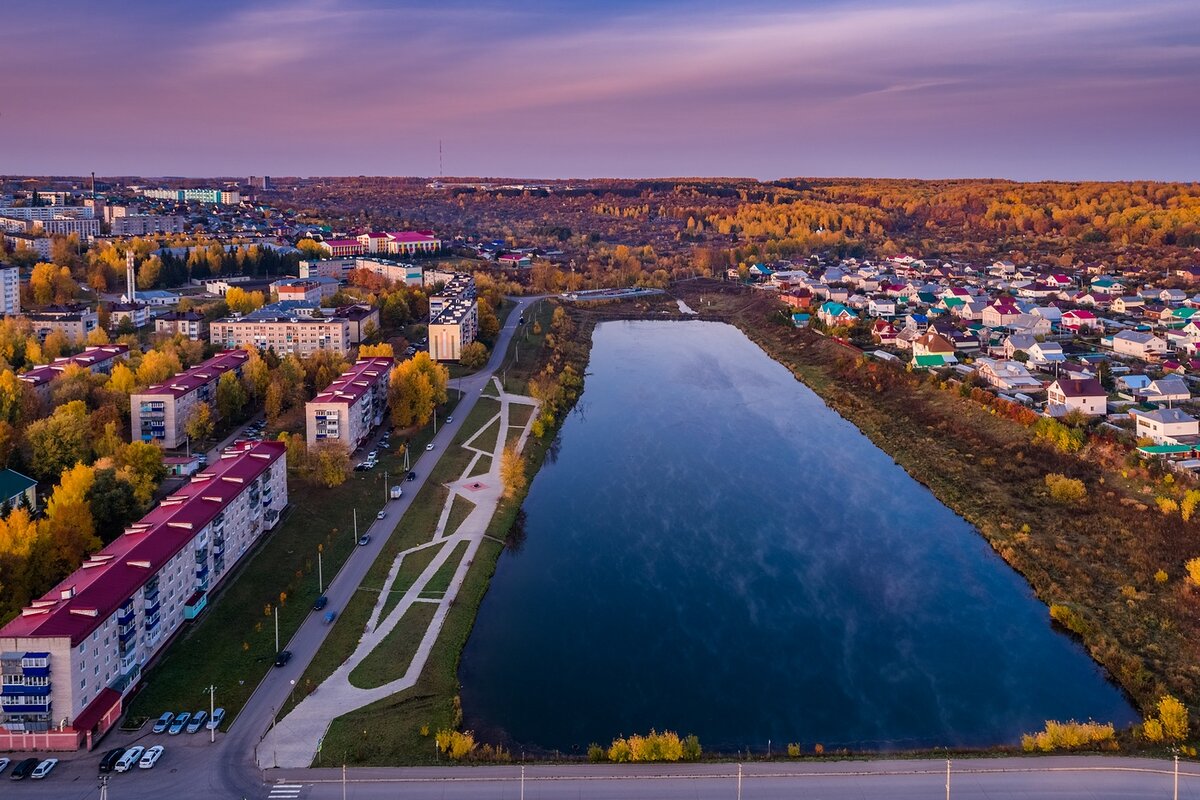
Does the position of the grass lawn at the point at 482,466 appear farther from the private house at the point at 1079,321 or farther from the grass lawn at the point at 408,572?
the private house at the point at 1079,321

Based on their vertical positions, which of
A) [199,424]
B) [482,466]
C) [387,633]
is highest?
[199,424]

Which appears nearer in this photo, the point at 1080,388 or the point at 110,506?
the point at 110,506

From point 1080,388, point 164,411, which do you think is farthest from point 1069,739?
point 164,411

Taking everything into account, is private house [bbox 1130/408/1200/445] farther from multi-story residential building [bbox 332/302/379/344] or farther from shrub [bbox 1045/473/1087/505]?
multi-story residential building [bbox 332/302/379/344]

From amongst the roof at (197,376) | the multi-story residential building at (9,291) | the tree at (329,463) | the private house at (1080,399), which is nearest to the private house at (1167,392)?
the private house at (1080,399)

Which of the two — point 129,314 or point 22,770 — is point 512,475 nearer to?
point 22,770

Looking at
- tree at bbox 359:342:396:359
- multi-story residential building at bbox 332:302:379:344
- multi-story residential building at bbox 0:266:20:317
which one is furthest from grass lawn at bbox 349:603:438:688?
multi-story residential building at bbox 0:266:20:317

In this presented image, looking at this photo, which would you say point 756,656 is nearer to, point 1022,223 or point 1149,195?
point 1022,223
